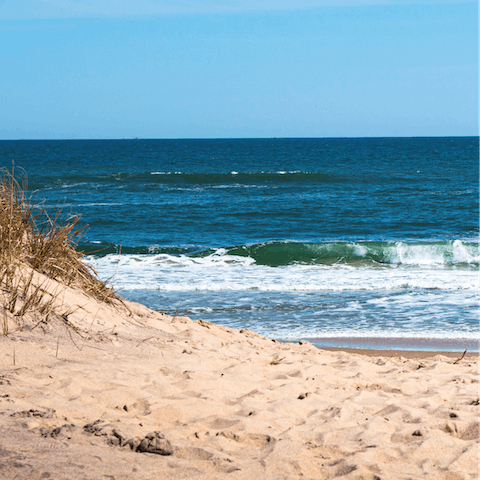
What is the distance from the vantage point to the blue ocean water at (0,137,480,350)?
7.86 meters

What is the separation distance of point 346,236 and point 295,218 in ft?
11.5

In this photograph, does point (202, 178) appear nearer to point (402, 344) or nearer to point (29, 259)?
point (402, 344)

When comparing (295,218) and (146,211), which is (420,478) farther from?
(146,211)

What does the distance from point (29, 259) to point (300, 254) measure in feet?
32.1

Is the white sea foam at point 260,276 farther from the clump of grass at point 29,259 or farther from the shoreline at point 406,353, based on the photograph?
the clump of grass at point 29,259

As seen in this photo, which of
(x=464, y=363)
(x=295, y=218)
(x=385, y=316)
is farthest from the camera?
(x=295, y=218)

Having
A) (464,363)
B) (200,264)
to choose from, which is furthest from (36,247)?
(200,264)

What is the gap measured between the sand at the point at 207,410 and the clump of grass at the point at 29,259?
0.25 meters

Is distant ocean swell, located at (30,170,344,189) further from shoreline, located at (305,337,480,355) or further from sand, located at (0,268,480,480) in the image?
sand, located at (0,268,480,480)

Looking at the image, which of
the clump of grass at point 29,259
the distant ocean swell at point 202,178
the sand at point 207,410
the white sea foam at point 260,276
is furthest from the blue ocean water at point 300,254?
the sand at point 207,410

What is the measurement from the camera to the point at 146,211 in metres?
21.2

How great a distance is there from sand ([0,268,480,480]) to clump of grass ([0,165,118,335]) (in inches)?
9.7

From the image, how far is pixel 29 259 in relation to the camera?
4820 mm

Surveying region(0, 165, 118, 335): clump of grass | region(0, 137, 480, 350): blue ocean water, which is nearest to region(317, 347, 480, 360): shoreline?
region(0, 137, 480, 350): blue ocean water
